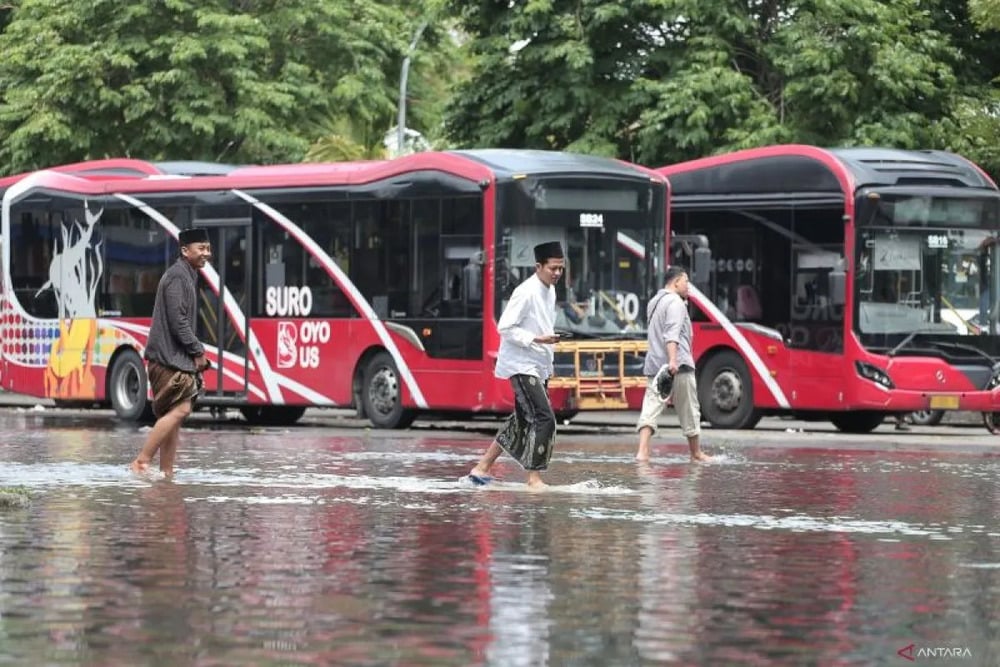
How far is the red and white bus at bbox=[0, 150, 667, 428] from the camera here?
89.9 ft

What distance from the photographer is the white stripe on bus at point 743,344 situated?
28.7 m

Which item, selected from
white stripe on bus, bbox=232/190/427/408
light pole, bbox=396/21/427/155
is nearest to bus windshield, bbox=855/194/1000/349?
white stripe on bus, bbox=232/190/427/408

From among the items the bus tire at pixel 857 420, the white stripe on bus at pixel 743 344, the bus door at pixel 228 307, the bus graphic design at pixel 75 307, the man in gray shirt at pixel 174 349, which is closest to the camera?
the man in gray shirt at pixel 174 349

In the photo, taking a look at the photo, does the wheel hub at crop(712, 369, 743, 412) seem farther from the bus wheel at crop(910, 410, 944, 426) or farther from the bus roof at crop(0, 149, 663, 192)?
the bus wheel at crop(910, 410, 944, 426)

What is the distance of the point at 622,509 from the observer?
1599cm

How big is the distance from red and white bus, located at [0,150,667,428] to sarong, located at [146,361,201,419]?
869 centimetres

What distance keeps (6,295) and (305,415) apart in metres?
4.35

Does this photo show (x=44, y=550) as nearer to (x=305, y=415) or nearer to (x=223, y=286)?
(x=223, y=286)

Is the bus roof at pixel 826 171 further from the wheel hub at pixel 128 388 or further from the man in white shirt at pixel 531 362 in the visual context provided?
the man in white shirt at pixel 531 362

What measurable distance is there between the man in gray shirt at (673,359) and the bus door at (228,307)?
9.22 m

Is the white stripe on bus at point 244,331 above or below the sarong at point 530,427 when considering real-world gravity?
above

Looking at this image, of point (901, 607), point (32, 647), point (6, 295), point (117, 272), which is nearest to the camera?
point (32, 647)

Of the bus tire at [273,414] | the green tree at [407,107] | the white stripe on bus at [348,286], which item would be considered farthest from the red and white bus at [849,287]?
the green tree at [407,107]

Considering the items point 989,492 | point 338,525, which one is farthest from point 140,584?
point 989,492
